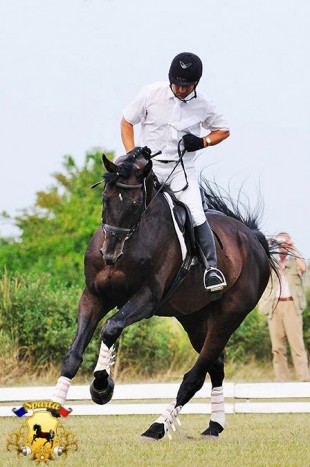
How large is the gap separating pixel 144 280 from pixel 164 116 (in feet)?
4.71

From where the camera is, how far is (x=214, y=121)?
8805 millimetres

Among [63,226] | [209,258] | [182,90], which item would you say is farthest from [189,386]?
[63,226]

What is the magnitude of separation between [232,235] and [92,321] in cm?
209

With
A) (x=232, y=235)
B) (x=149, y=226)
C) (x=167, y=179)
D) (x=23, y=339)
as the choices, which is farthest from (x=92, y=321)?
(x=23, y=339)

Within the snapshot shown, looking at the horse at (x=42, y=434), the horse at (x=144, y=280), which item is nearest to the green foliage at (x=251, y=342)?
the horse at (x=144, y=280)

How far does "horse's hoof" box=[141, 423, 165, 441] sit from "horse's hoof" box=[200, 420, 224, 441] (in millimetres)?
584

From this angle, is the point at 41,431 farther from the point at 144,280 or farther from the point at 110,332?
the point at 144,280

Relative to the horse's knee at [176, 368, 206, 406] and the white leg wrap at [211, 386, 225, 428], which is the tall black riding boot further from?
the white leg wrap at [211, 386, 225, 428]

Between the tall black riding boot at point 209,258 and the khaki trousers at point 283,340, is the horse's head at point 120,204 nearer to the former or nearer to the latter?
the tall black riding boot at point 209,258

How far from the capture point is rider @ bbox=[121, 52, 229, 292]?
834cm

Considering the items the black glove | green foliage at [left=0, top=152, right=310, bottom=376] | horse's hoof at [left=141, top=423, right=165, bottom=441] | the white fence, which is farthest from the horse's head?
green foliage at [left=0, top=152, right=310, bottom=376]

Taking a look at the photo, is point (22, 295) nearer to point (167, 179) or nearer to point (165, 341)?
point (165, 341)

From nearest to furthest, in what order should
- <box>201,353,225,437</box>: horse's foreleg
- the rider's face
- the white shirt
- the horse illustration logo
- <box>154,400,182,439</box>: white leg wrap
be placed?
the horse illustration logo → the rider's face → the white shirt → <box>154,400,182,439</box>: white leg wrap → <box>201,353,225,437</box>: horse's foreleg

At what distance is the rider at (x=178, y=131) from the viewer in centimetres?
834
